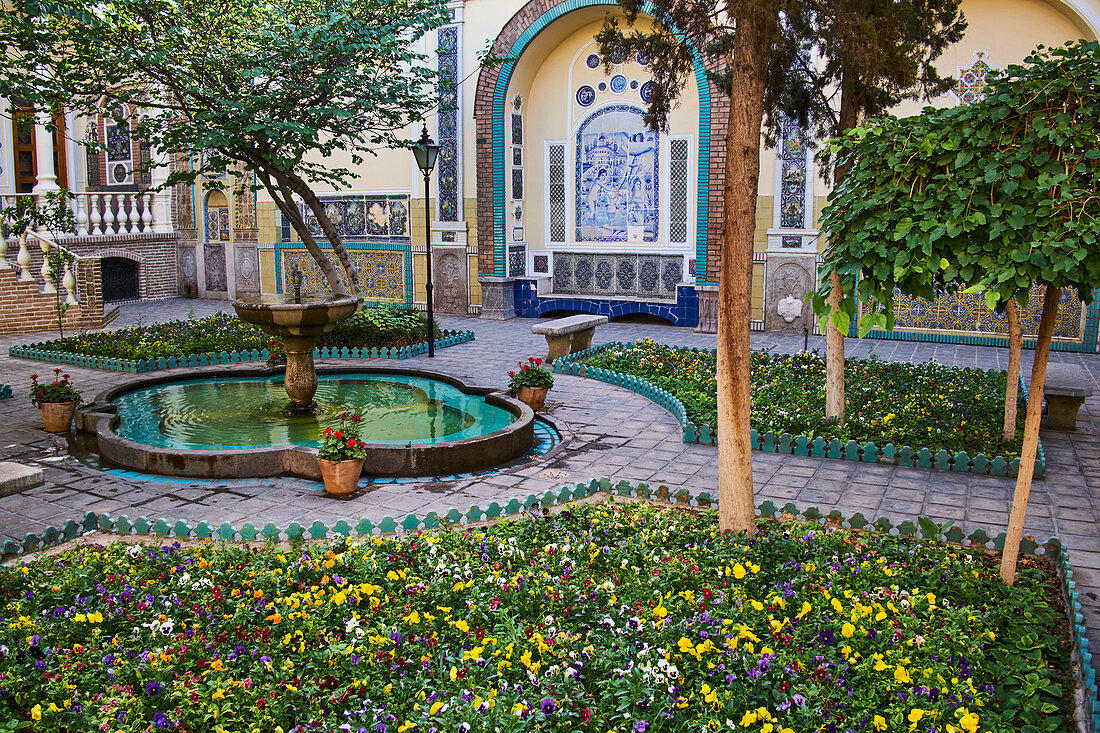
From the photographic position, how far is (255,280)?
63.6 ft

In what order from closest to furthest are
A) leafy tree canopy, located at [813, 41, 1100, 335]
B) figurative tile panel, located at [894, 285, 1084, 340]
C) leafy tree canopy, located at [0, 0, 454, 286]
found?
leafy tree canopy, located at [813, 41, 1100, 335] → leafy tree canopy, located at [0, 0, 454, 286] → figurative tile panel, located at [894, 285, 1084, 340]

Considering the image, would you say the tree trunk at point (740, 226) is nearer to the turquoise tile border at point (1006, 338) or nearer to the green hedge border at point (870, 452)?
the green hedge border at point (870, 452)

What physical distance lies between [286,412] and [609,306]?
836cm

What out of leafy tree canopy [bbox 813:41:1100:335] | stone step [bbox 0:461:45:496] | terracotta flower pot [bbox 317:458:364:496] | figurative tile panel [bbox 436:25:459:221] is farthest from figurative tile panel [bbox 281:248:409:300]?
leafy tree canopy [bbox 813:41:1100:335]

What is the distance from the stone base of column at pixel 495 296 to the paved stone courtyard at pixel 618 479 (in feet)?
24.5

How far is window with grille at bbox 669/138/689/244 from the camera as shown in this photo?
15.4 m

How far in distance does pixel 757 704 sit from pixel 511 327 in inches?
485

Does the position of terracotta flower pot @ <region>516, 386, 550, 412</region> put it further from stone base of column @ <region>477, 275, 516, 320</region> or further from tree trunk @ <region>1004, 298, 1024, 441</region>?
stone base of column @ <region>477, 275, 516, 320</region>

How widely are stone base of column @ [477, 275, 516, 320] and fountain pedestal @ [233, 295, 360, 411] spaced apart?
744cm

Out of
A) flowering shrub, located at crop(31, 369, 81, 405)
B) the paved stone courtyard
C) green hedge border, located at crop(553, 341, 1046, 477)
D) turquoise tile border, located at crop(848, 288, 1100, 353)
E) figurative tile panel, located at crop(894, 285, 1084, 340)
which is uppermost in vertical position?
figurative tile panel, located at crop(894, 285, 1084, 340)

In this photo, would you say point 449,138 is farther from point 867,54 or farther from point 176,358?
point 867,54

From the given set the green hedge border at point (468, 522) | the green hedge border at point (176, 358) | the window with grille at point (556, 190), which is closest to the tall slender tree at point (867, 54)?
the green hedge border at point (468, 522)

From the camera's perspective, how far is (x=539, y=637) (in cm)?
371

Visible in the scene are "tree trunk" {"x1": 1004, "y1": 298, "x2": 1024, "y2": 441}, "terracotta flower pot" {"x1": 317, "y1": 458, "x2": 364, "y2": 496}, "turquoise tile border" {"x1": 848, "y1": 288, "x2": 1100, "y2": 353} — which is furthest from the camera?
"turquoise tile border" {"x1": 848, "y1": 288, "x2": 1100, "y2": 353}
